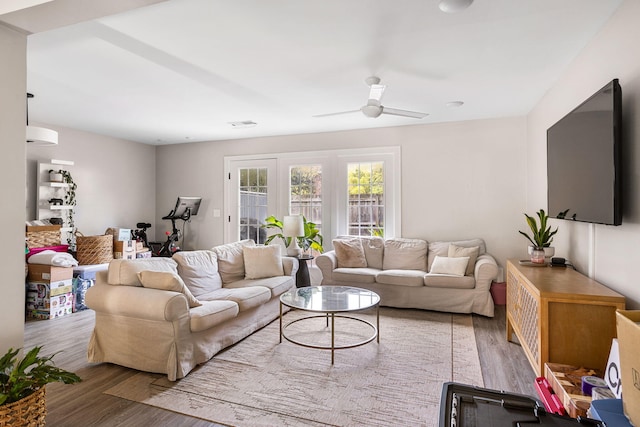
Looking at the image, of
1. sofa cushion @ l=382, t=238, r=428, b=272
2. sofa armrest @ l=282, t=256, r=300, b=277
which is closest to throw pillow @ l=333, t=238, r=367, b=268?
sofa cushion @ l=382, t=238, r=428, b=272

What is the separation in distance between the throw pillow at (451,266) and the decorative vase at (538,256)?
131cm

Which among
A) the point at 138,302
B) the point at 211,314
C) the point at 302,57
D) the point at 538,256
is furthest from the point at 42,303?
the point at 538,256

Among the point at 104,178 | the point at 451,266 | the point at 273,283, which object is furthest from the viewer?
the point at 104,178

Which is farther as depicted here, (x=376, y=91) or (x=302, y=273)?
(x=302, y=273)

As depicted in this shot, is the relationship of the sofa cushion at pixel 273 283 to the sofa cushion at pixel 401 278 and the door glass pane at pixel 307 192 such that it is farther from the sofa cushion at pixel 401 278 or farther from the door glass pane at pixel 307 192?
the door glass pane at pixel 307 192

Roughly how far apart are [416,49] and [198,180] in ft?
16.3

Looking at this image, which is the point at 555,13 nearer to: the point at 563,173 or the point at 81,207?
the point at 563,173

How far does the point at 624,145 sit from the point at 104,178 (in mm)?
6630

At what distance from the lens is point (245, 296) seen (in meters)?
3.34

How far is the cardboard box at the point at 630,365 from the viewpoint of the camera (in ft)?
3.39

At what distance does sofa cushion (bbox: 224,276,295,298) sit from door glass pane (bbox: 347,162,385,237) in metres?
1.76

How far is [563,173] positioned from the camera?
9.13ft

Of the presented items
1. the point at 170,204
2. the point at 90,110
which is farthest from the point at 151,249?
the point at 90,110

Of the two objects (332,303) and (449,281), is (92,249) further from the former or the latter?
(449,281)
